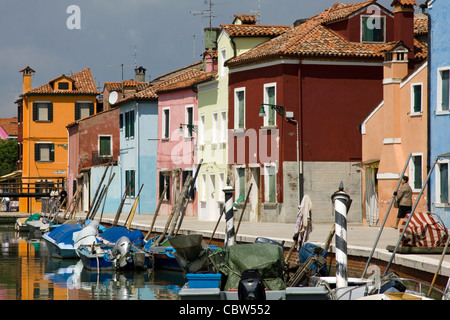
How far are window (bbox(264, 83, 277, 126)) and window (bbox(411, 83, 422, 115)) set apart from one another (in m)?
7.22

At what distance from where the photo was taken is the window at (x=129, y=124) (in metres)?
51.4

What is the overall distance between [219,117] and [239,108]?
2.10m

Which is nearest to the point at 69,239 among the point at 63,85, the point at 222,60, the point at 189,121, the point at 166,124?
the point at 222,60

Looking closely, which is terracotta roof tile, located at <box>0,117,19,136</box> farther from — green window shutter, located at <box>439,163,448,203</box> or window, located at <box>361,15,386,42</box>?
green window shutter, located at <box>439,163,448,203</box>

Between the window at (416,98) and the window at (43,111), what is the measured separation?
4433 cm

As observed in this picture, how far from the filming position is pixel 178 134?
46.3 metres

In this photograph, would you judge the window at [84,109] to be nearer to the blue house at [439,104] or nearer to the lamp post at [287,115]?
the lamp post at [287,115]

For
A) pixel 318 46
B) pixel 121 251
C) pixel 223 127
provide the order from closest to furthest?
pixel 121 251 → pixel 318 46 → pixel 223 127

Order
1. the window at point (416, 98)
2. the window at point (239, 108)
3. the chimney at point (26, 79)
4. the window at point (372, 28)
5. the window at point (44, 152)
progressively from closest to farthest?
the window at point (416, 98) → the window at point (372, 28) → the window at point (239, 108) → the window at point (44, 152) → the chimney at point (26, 79)

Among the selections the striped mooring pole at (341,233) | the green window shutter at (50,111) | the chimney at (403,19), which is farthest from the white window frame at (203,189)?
the green window shutter at (50,111)

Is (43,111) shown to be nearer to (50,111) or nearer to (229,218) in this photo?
(50,111)

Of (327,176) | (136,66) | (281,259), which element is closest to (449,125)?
(327,176)

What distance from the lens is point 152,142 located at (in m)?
50.1

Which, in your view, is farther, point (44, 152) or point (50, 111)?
point (44, 152)
